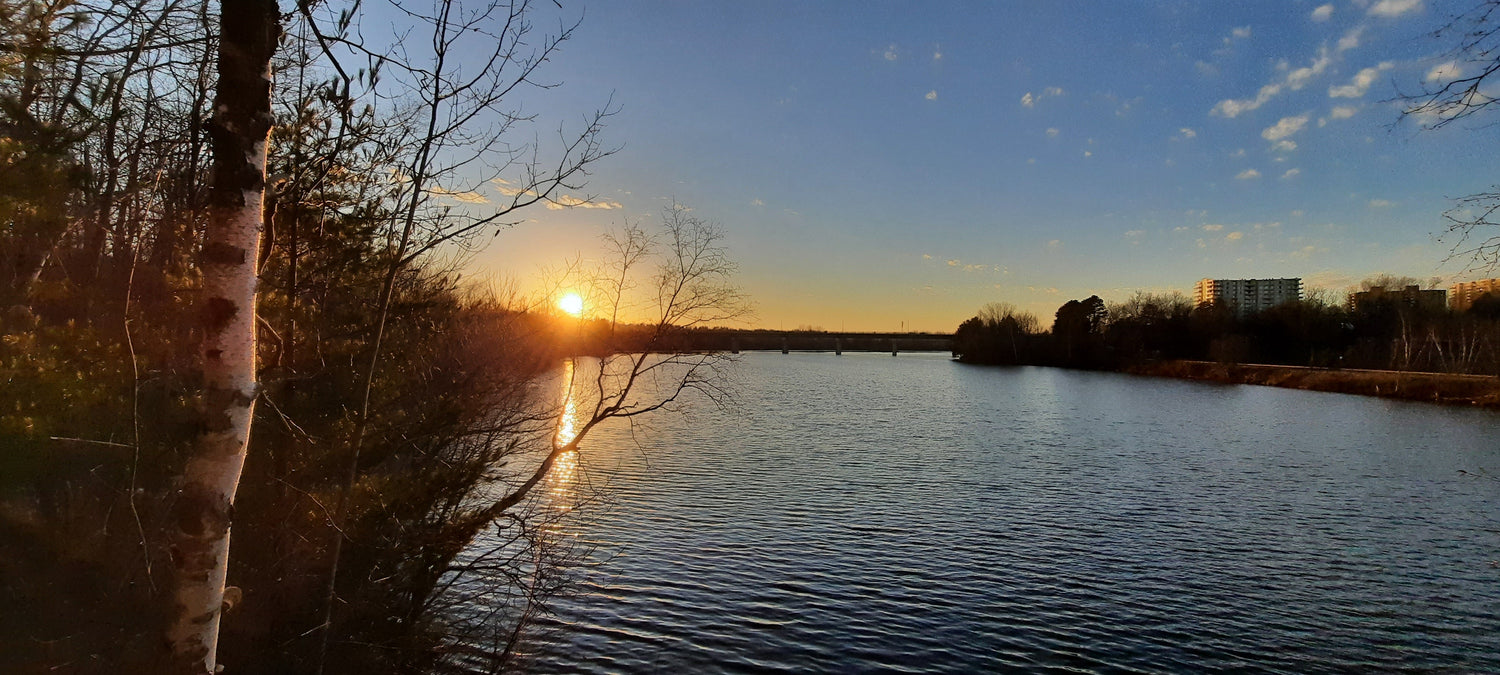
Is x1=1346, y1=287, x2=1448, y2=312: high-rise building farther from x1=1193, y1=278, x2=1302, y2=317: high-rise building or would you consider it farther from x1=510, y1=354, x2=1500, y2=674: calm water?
x1=1193, y1=278, x2=1302, y2=317: high-rise building

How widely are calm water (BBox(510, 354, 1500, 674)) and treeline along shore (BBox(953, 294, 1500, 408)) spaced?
116ft

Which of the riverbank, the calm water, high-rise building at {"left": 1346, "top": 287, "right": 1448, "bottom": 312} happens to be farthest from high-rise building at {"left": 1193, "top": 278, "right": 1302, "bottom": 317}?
the calm water

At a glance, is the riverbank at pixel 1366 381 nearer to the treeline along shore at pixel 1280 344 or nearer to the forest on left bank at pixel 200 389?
the treeline along shore at pixel 1280 344

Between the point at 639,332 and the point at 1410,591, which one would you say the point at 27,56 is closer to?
the point at 639,332

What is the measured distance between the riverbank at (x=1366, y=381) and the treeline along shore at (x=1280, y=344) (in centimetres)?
9

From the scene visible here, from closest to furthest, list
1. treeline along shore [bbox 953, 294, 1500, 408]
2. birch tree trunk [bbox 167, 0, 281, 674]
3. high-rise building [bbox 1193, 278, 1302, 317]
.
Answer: birch tree trunk [bbox 167, 0, 281, 674]
treeline along shore [bbox 953, 294, 1500, 408]
high-rise building [bbox 1193, 278, 1302, 317]

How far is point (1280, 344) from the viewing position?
92.6 metres

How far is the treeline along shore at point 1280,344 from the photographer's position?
61125mm

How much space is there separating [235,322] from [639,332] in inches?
318

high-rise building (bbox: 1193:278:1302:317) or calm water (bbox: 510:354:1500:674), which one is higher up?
high-rise building (bbox: 1193:278:1302:317)

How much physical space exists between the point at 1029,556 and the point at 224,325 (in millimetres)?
15498

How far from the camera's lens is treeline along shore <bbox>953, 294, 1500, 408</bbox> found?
6112 cm

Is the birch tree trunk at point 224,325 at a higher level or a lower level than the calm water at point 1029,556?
higher

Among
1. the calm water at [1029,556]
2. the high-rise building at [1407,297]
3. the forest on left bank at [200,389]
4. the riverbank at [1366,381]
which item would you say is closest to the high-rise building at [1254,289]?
the high-rise building at [1407,297]
